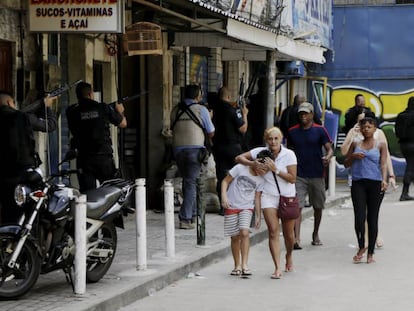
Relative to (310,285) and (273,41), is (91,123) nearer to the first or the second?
(310,285)

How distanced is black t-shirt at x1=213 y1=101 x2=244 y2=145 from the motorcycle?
5632 mm

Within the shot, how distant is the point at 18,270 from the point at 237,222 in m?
2.91

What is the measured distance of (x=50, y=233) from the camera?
8852mm

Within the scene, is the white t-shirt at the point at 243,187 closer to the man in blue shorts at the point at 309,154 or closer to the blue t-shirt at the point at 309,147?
the man in blue shorts at the point at 309,154

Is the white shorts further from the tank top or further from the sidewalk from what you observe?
the tank top

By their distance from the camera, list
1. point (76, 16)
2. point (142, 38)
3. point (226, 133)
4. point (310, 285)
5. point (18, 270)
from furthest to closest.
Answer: point (226, 133), point (142, 38), point (76, 16), point (310, 285), point (18, 270)

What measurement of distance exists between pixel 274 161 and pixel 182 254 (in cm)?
174

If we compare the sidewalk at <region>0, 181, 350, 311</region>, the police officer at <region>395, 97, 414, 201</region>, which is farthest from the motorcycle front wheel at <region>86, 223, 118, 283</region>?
the police officer at <region>395, 97, 414, 201</region>

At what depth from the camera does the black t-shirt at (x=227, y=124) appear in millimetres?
15094

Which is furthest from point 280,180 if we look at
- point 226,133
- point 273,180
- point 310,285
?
point 226,133

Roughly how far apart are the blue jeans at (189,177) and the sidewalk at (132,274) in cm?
29

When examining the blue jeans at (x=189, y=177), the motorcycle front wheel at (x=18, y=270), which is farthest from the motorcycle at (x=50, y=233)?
the blue jeans at (x=189, y=177)

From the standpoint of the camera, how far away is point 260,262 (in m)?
12.1

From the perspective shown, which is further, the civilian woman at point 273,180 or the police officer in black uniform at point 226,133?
the police officer in black uniform at point 226,133
